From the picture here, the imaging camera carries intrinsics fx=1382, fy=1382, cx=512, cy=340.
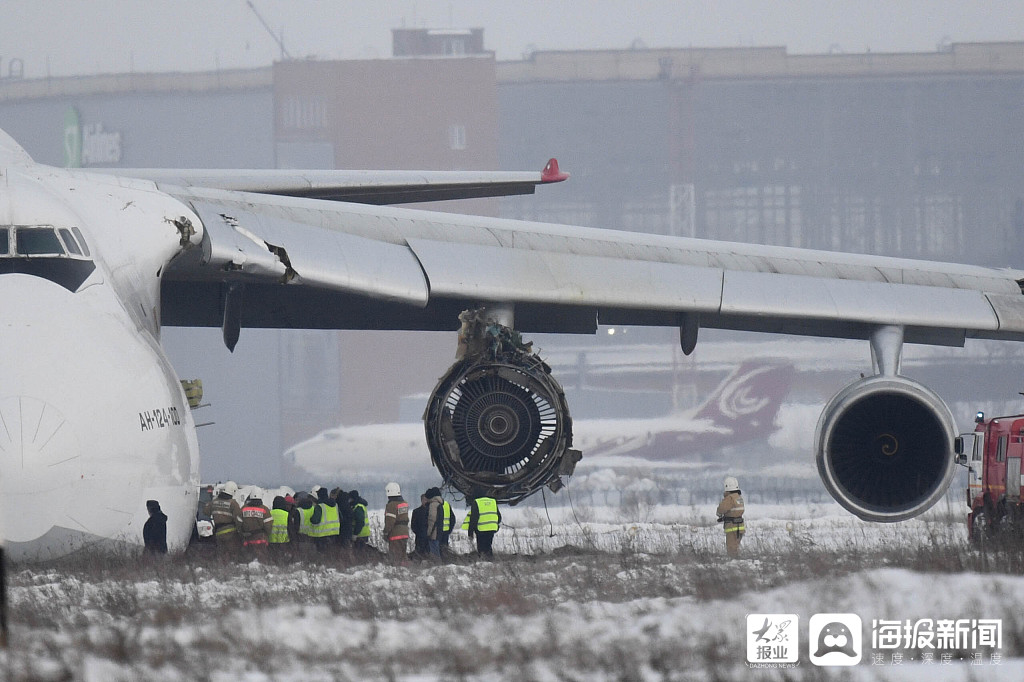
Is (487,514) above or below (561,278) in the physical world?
below

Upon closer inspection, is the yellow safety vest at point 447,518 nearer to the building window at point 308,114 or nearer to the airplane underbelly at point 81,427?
the airplane underbelly at point 81,427

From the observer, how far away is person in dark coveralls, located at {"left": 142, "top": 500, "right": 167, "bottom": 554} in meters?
9.40

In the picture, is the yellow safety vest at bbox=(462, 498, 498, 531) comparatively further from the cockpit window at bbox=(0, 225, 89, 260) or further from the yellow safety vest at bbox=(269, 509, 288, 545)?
the cockpit window at bbox=(0, 225, 89, 260)

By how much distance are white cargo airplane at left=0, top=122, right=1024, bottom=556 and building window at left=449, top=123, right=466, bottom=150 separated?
73703 millimetres

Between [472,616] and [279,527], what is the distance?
836 centimetres

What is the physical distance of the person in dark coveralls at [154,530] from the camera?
9398mm

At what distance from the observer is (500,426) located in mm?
11805

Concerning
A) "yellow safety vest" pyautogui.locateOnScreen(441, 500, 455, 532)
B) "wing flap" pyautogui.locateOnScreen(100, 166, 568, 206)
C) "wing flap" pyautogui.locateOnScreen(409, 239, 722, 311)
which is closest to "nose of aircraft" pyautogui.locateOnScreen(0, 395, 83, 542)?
"wing flap" pyautogui.locateOnScreen(409, 239, 722, 311)

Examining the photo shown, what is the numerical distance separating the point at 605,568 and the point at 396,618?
2949 millimetres

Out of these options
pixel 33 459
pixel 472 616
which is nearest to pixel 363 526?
pixel 33 459

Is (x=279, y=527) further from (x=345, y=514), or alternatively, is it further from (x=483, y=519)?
(x=483, y=519)

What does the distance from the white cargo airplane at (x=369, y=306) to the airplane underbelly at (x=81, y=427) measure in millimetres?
16

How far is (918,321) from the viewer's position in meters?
12.6

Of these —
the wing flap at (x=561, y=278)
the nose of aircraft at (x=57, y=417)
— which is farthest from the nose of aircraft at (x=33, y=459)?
the wing flap at (x=561, y=278)
